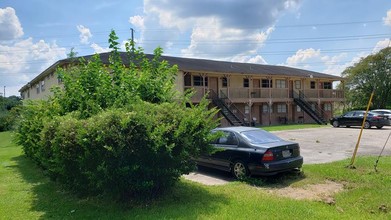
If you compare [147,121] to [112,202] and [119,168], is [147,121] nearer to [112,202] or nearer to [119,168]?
[119,168]

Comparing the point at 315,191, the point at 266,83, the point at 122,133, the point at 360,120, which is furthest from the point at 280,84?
the point at 122,133

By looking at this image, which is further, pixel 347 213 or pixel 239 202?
pixel 239 202

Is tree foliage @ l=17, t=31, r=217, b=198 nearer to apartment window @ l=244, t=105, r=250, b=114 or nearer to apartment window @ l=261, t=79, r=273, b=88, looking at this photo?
apartment window @ l=244, t=105, r=250, b=114

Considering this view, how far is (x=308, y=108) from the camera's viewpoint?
1374 inches

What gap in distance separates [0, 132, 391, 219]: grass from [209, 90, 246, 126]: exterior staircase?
1889 centimetres

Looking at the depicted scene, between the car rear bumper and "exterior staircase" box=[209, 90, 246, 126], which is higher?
"exterior staircase" box=[209, 90, 246, 126]

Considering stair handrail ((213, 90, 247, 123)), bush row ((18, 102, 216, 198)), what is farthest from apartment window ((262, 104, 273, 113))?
bush row ((18, 102, 216, 198))

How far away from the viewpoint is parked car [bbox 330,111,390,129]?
83.2ft

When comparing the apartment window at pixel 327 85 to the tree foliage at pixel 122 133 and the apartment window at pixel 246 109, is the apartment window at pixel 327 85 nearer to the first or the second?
the apartment window at pixel 246 109

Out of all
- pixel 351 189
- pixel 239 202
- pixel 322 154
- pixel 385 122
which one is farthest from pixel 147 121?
pixel 385 122

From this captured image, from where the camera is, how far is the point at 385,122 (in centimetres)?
2527

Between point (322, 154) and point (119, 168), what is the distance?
9.61 meters

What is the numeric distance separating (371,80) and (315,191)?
2083 inches

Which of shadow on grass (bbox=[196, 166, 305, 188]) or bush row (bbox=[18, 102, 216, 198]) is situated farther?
shadow on grass (bbox=[196, 166, 305, 188])
